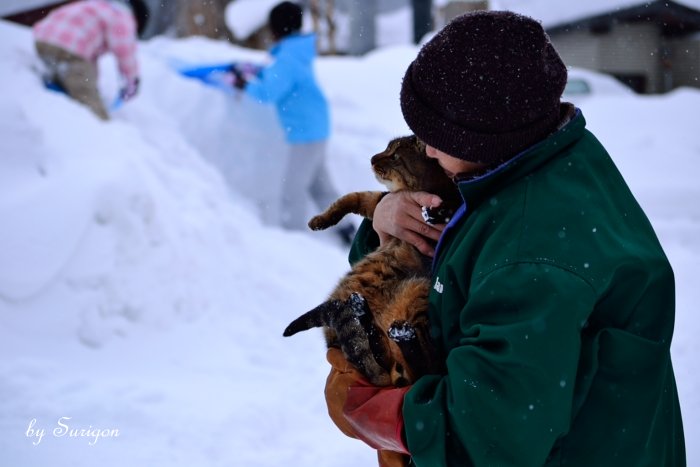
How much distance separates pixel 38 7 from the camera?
13.8 m

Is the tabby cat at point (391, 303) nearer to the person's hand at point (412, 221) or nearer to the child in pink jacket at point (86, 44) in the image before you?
the person's hand at point (412, 221)

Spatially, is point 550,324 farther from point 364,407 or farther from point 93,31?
point 93,31

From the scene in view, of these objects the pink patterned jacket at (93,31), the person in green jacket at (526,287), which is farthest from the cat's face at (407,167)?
the pink patterned jacket at (93,31)

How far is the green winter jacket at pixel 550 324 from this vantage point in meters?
1.32

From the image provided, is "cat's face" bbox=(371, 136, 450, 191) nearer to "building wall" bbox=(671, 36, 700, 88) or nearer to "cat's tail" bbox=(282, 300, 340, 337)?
A: "cat's tail" bbox=(282, 300, 340, 337)

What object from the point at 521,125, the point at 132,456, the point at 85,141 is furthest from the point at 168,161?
the point at 521,125

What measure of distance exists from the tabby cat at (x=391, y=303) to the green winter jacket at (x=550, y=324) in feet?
0.31

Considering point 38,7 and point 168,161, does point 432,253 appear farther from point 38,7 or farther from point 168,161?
point 38,7

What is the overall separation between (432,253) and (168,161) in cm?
506

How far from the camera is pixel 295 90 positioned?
715 centimetres

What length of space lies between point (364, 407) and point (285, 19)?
587 cm

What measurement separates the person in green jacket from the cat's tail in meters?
0.26

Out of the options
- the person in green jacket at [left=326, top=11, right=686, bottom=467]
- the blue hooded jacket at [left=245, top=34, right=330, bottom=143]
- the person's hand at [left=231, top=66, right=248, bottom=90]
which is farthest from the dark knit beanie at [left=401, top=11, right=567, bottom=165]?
the person's hand at [left=231, top=66, right=248, bottom=90]

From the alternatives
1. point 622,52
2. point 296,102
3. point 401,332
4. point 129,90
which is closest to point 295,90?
point 296,102
